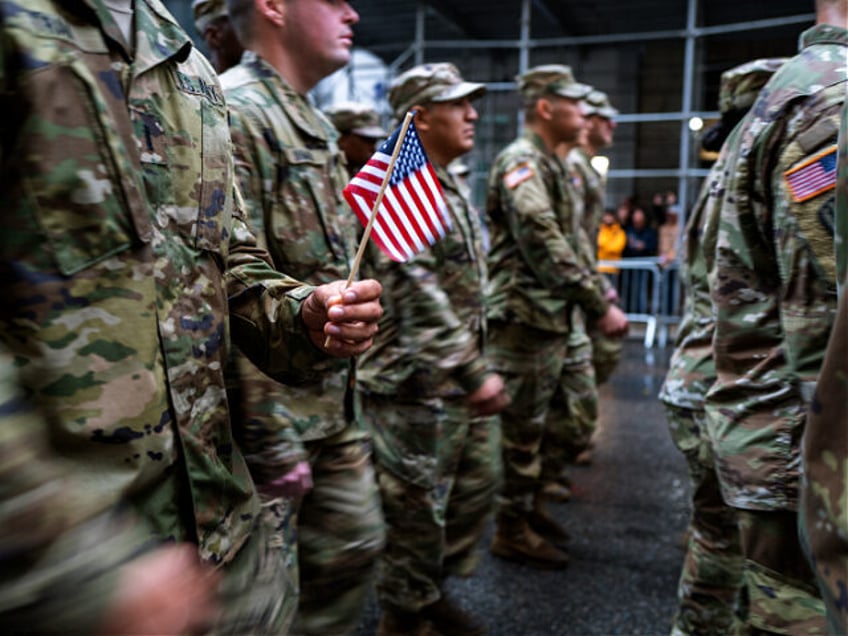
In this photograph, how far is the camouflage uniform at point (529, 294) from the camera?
3898 millimetres

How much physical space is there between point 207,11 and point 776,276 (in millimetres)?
2181

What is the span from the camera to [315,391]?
212cm

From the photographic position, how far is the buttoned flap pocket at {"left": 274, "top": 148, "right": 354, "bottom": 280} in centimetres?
211

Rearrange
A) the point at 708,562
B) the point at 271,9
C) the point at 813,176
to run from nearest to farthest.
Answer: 1. the point at 813,176
2. the point at 271,9
3. the point at 708,562

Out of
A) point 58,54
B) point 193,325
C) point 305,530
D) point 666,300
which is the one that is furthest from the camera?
point 666,300

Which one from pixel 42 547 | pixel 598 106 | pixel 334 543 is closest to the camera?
A: pixel 42 547

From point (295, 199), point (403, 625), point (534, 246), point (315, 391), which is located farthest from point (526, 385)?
point (295, 199)

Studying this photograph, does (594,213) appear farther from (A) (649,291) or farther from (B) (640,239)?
(B) (640,239)

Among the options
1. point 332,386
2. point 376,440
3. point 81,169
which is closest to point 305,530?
point 332,386

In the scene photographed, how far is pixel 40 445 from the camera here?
2.70ft

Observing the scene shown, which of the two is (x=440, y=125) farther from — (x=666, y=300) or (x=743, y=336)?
(x=666, y=300)

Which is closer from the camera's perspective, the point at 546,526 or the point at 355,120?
the point at 546,526

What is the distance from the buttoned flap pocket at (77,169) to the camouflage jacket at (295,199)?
35.5 inches

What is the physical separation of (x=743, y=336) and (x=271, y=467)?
Result: 114 centimetres
